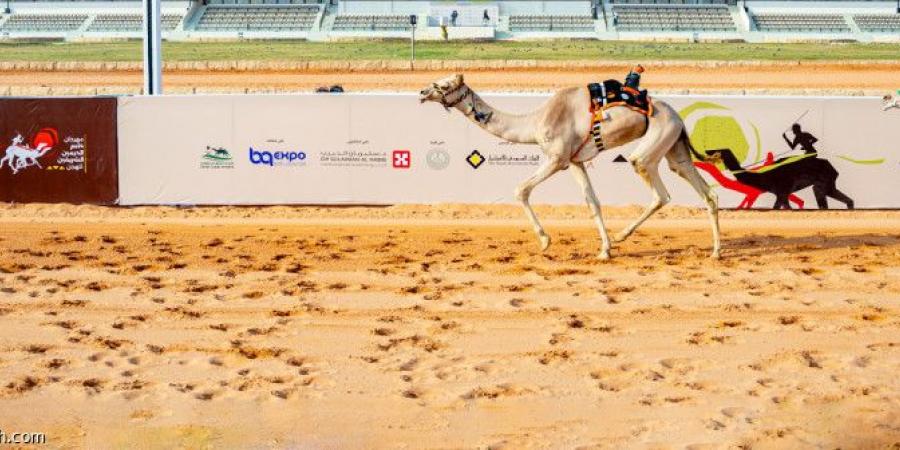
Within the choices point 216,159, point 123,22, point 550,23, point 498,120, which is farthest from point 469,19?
point 498,120

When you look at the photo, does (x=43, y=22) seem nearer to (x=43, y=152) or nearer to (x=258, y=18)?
(x=258, y=18)

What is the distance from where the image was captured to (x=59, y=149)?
21.3 meters

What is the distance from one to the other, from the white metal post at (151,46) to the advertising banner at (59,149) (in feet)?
7.51

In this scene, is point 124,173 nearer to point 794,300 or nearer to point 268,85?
point 794,300

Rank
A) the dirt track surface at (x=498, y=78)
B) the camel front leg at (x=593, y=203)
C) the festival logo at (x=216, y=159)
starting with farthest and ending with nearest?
the dirt track surface at (x=498, y=78), the festival logo at (x=216, y=159), the camel front leg at (x=593, y=203)

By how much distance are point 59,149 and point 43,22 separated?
55.6m

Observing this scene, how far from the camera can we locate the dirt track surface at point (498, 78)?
4247 cm

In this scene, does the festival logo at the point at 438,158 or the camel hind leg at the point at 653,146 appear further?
the festival logo at the point at 438,158

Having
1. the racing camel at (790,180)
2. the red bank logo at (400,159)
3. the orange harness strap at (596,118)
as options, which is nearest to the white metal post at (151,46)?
the red bank logo at (400,159)

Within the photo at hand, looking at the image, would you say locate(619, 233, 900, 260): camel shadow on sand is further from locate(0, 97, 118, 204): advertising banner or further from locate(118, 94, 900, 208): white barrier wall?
locate(0, 97, 118, 204): advertising banner

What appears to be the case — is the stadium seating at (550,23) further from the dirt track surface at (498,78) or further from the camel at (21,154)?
the camel at (21,154)

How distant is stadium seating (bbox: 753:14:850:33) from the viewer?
67.8 metres

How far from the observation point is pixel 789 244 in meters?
17.0

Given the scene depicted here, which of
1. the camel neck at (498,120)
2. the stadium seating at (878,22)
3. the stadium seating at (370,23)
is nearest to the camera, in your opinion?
the camel neck at (498,120)
